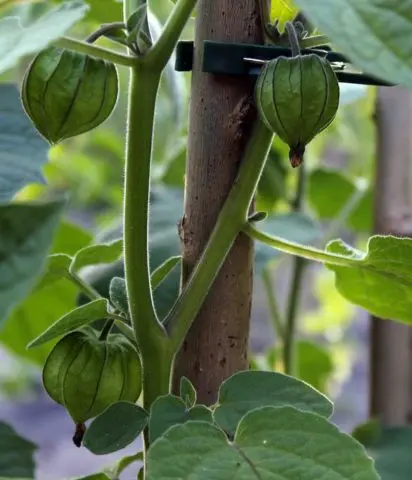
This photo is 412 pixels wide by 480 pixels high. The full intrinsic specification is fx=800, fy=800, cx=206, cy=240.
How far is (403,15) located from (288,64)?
0.29 ft

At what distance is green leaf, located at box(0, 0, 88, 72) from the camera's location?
25 cm

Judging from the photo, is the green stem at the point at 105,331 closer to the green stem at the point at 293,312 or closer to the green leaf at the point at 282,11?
the green leaf at the point at 282,11

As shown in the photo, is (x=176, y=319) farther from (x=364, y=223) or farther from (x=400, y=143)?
(x=364, y=223)

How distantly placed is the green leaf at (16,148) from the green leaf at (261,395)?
0.13 m

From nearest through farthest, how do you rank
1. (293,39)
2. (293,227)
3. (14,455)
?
(293,39) → (14,455) → (293,227)

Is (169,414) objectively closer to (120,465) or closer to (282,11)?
(120,465)

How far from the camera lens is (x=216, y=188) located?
0.39m

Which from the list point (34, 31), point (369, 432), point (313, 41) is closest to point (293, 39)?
point (313, 41)

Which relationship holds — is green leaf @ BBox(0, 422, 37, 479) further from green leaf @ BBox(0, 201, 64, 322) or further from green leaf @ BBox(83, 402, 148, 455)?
green leaf @ BBox(0, 201, 64, 322)

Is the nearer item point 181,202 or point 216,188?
point 216,188

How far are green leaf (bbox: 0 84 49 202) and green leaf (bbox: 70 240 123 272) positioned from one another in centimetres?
6

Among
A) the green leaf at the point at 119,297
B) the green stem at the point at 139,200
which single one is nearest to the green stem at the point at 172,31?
the green stem at the point at 139,200

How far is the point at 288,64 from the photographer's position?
338mm

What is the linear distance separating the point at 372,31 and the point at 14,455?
1.20ft
